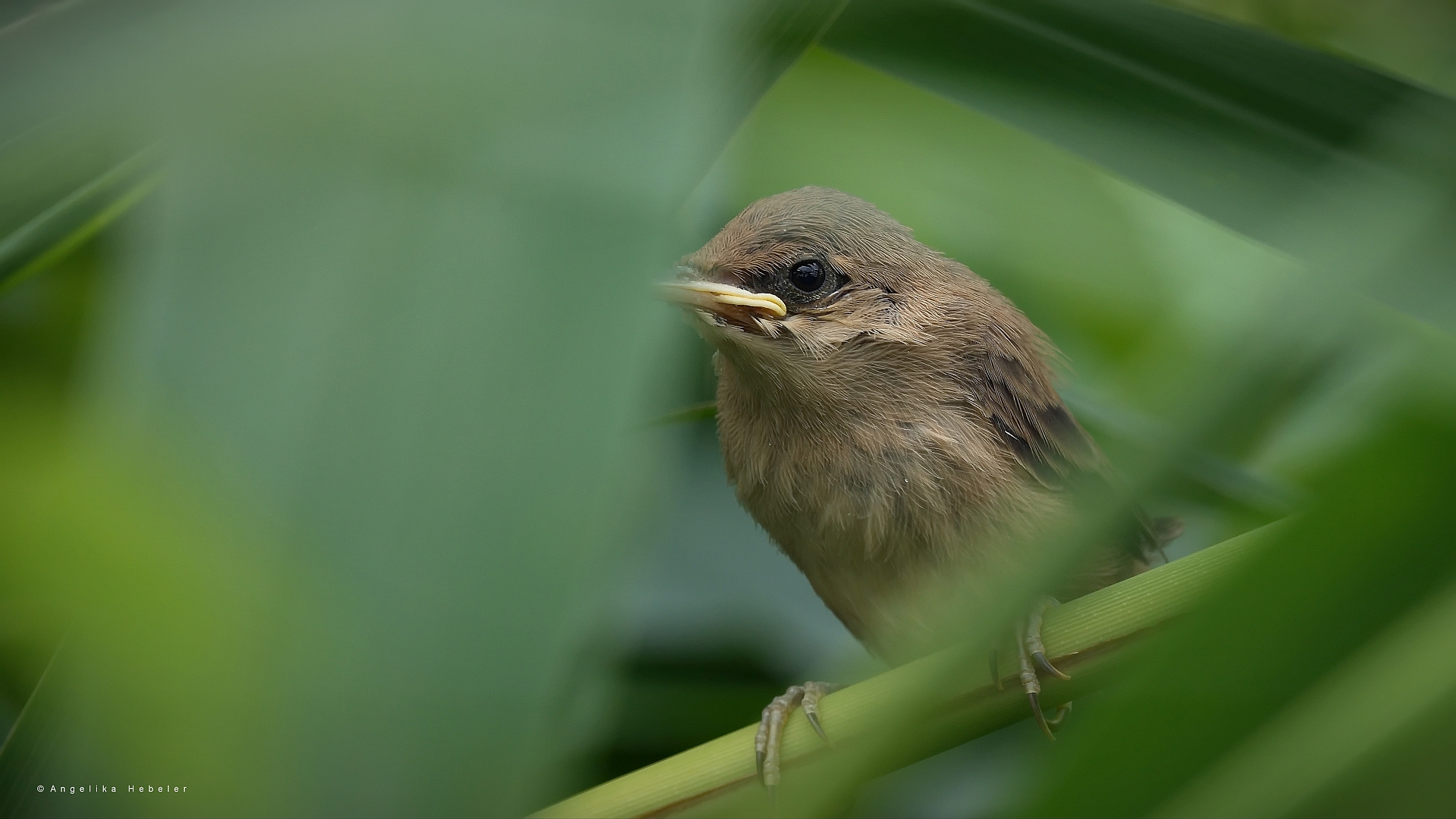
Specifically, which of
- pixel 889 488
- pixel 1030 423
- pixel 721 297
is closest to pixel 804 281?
pixel 721 297

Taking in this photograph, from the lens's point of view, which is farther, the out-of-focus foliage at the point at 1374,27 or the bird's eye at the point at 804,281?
the bird's eye at the point at 804,281

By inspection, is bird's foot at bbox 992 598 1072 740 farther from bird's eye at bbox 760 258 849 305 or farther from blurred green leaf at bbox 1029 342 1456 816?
bird's eye at bbox 760 258 849 305

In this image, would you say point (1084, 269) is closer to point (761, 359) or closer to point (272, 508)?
point (761, 359)

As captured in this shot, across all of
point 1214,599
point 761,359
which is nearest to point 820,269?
point 761,359

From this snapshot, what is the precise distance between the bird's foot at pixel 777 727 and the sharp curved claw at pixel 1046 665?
339 mm

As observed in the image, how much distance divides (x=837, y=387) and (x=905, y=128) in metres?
0.55

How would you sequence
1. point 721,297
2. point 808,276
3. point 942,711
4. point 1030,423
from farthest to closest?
point 1030,423 → point 808,276 → point 721,297 → point 942,711

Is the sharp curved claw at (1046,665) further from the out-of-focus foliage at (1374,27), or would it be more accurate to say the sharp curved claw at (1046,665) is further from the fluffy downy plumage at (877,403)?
the out-of-focus foliage at (1374,27)

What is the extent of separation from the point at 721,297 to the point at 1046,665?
37.1 inches

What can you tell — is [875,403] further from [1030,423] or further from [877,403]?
[1030,423]

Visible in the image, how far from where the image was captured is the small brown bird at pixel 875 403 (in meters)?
Answer: 2.04

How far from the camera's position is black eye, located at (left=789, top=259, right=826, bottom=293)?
2062 mm

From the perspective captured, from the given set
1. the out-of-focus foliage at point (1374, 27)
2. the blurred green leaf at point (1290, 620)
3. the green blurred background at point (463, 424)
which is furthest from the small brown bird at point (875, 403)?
the blurred green leaf at point (1290, 620)

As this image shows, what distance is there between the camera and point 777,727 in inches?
62.9
